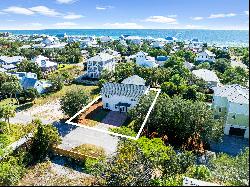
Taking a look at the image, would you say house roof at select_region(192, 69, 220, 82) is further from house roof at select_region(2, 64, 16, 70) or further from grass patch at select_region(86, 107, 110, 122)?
house roof at select_region(2, 64, 16, 70)

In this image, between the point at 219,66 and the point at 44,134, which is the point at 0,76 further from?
the point at 219,66

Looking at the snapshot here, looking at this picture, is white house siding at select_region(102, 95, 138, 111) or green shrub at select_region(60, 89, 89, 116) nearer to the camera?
green shrub at select_region(60, 89, 89, 116)

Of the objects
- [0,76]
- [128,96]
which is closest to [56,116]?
[128,96]

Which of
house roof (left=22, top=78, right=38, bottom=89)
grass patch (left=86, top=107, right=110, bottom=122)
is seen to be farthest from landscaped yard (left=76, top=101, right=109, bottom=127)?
house roof (left=22, top=78, right=38, bottom=89)

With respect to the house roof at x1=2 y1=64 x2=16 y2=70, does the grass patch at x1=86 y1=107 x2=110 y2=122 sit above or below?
below

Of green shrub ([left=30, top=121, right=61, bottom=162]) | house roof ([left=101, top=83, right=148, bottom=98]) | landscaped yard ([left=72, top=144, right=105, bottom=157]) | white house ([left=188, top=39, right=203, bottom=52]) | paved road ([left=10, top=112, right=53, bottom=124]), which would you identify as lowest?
paved road ([left=10, top=112, right=53, bottom=124])

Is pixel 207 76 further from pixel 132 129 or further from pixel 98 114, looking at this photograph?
pixel 132 129

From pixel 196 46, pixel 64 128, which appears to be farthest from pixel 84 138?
pixel 196 46

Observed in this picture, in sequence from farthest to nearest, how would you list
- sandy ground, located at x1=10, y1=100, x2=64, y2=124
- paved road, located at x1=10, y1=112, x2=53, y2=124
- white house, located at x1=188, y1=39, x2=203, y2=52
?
→ 1. white house, located at x1=188, y1=39, x2=203, y2=52
2. sandy ground, located at x1=10, y1=100, x2=64, y2=124
3. paved road, located at x1=10, y1=112, x2=53, y2=124

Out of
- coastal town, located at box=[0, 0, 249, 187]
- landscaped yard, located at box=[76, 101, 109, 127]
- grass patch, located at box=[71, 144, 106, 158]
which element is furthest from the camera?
landscaped yard, located at box=[76, 101, 109, 127]
